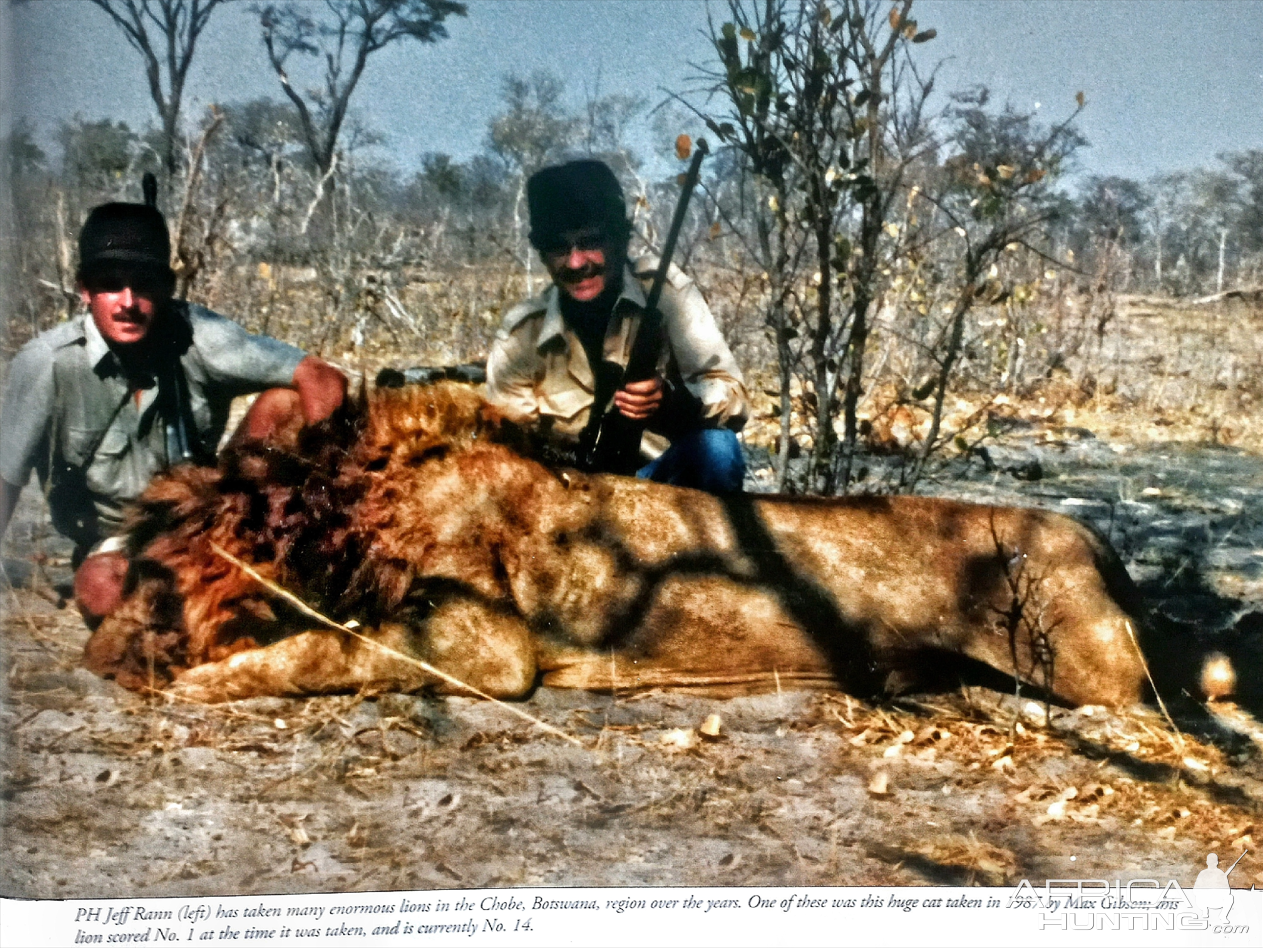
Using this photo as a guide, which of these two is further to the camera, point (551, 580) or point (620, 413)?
point (620, 413)

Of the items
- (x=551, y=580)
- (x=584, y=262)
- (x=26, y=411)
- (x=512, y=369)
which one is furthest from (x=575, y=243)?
(x=26, y=411)

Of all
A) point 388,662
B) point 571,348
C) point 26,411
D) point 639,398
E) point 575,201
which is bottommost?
point 388,662

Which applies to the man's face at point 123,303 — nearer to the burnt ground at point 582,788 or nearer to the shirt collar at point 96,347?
the shirt collar at point 96,347

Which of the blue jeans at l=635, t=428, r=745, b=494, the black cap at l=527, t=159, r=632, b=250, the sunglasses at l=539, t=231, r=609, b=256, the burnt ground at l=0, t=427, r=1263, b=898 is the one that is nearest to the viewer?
the burnt ground at l=0, t=427, r=1263, b=898

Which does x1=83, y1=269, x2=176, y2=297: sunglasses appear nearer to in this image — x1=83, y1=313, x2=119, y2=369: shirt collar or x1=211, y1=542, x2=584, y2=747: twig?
x1=83, y1=313, x2=119, y2=369: shirt collar

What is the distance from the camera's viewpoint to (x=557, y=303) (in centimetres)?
345

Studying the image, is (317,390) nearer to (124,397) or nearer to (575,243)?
(124,397)

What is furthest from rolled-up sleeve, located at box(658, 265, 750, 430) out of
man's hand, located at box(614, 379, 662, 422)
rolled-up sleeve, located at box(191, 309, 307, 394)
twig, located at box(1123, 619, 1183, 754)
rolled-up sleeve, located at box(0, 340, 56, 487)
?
rolled-up sleeve, located at box(0, 340, 56, 487)

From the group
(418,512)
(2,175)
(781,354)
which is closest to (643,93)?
(781,354)

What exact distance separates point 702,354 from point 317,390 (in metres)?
1.18

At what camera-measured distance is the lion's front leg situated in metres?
3.12

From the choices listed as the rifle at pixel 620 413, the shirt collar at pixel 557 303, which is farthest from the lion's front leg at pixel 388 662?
the shirt collar at pixel 557 303

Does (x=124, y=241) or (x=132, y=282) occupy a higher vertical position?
(x=124, y=241)

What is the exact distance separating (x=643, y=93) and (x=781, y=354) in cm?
105
